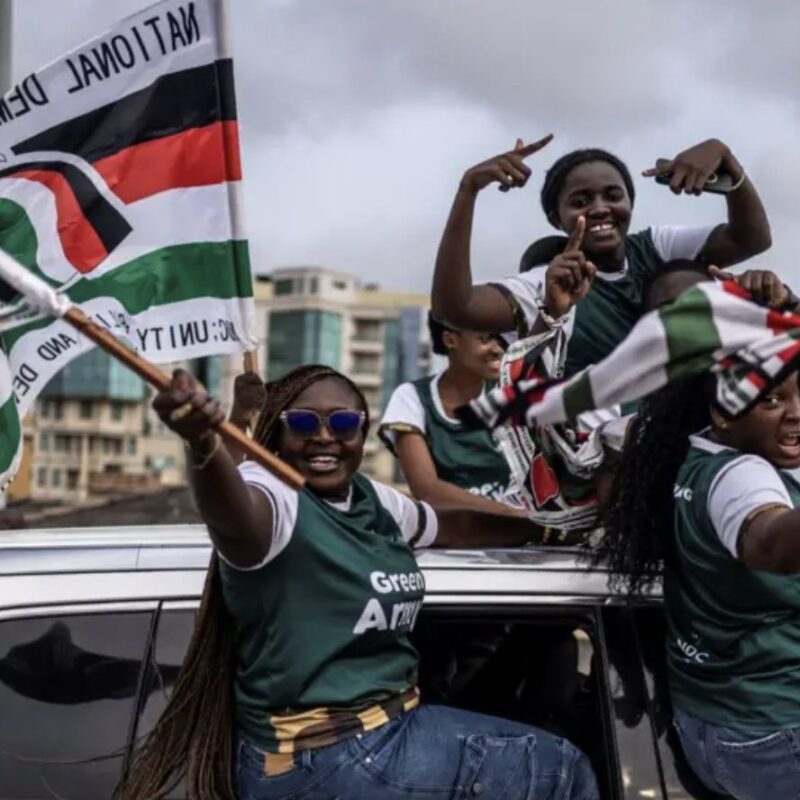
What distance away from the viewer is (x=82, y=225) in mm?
3465

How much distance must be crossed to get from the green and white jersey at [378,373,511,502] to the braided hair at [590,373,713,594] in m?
0.93

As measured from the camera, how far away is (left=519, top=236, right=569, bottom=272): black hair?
11.1 ft

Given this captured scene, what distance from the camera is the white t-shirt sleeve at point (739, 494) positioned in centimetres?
228

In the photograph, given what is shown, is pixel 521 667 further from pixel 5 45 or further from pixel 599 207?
pixel 5 45

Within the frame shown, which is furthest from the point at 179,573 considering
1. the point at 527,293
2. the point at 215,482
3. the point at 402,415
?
the point at 402,415

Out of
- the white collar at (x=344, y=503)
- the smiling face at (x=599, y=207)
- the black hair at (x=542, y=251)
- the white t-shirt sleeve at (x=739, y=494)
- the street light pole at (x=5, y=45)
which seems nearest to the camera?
the white t-shirt sleeve at (x=739, y=494)

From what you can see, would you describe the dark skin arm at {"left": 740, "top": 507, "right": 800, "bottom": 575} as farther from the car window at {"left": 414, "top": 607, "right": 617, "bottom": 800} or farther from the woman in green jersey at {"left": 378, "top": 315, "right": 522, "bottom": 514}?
the woman in green jersey at {"left": 378, "top": 315, "right": 522, "bottom": 514}

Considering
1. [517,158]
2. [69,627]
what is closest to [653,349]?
[517,158]

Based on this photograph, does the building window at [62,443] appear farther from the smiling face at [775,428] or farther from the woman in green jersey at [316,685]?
the smiling face at [775,428]

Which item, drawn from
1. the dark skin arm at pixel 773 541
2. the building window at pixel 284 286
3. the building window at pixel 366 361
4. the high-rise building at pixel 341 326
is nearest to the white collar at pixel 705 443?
the dark skin arm at pixel 773 541

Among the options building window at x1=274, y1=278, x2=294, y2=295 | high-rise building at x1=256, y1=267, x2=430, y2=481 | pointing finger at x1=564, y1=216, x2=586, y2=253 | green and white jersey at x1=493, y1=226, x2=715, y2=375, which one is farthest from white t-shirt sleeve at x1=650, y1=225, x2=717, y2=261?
building window at x1=274, y1=278, x2=294, y2=295

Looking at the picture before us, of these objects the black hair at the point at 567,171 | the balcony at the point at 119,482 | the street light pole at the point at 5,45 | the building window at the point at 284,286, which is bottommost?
the balcony at the point at 119,482

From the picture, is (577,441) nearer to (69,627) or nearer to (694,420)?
(694,420)

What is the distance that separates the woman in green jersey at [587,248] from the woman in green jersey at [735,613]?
0.53 meters
